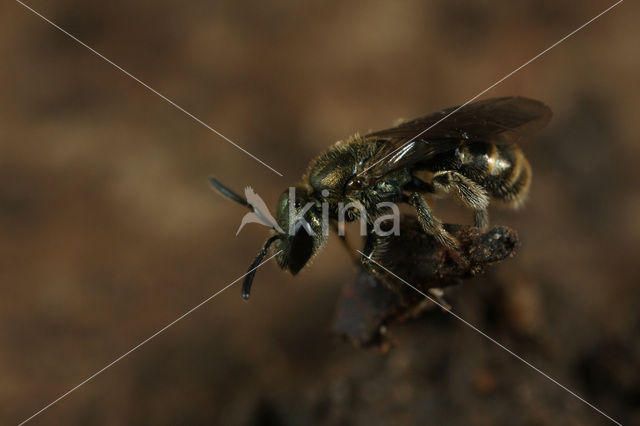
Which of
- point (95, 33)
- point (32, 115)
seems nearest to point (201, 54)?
point (95, 33)

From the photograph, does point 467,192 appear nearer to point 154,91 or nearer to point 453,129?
point 453,129

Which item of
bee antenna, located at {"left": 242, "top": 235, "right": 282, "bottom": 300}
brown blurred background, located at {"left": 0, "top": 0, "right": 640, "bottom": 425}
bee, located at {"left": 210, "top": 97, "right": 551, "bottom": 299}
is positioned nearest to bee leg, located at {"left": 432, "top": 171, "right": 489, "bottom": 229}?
bee, located at {"left": 210, "top": 97, "right": 551, "bottom": 299}

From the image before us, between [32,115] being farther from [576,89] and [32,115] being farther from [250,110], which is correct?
[576,89]

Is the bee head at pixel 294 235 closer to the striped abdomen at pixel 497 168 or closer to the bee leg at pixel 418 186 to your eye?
the bee leg at pixel 418 186

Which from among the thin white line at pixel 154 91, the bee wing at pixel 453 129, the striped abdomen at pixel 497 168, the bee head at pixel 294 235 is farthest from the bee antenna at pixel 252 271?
the thin white line at pixel 154 91

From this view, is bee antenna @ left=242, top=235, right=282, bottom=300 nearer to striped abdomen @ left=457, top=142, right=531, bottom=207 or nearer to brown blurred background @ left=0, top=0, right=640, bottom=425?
brown blurred background @ left=0, top=0, right=640, bottom=425
